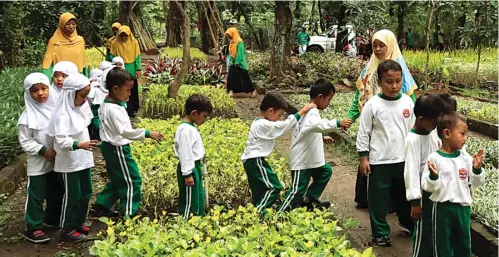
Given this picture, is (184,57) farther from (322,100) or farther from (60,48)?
(322,100)

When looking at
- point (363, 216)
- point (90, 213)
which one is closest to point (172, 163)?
point (90, 213)

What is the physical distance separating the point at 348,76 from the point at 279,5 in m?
3.08

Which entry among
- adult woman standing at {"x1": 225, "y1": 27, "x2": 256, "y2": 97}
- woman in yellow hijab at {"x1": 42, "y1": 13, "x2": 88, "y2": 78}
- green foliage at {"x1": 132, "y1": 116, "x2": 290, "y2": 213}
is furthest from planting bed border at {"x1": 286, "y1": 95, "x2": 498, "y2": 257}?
adult woman standing at {"x1": 225, "y1": 27, "x2": 256, "y2": 97}

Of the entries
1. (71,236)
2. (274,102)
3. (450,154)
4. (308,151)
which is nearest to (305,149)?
(308,151)

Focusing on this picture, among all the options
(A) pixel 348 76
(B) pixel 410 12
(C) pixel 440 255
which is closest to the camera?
(C) pixel 440 255

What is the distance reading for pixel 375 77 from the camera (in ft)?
17.5

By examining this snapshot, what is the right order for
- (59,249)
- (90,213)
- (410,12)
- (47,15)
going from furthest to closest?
(410,12) < (47,15) < (90,213) < (59,249)

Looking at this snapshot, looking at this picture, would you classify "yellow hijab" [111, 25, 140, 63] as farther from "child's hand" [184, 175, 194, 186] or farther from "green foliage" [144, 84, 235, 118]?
"child's hand" [184, 175, 194, 186]

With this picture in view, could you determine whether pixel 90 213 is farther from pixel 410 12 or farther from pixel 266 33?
pixel 266 33

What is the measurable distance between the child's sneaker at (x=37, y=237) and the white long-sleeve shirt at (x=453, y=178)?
303cm

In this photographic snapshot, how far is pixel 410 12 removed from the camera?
22.2m

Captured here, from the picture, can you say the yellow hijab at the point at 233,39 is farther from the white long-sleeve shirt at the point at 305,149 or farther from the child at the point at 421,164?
the child at the point at 421,164

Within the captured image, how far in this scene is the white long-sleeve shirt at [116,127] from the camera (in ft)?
14.8

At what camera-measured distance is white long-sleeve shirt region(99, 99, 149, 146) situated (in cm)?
451
